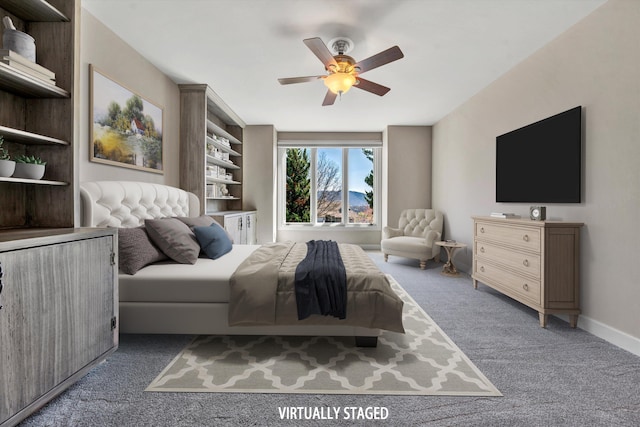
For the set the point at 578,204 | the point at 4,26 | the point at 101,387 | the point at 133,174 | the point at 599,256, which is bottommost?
the point at 101,387

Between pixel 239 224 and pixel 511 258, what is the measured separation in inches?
146

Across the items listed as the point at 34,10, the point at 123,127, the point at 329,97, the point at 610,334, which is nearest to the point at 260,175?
the point at 329,97

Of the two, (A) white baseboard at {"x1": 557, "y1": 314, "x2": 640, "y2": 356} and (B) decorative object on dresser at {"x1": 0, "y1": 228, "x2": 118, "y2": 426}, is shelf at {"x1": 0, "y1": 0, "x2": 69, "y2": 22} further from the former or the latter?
(A) white baseboard at {"x1": 557, "y1": 314, "x2": 640, "y2": 356}

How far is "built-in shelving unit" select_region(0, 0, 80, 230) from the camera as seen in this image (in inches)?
67.5

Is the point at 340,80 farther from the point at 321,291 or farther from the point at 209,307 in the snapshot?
the point at 209,307

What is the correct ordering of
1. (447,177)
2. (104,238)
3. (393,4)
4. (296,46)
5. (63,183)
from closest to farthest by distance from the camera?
(104,238) < (63,183) < (393,4) < (296,46) < (447,177)

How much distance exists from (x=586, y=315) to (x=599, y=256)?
1.67 ft

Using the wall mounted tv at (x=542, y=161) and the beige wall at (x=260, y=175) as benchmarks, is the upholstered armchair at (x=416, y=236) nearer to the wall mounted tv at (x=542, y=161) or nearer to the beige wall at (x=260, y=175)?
the wall mounted tv at (x=542, y=161)

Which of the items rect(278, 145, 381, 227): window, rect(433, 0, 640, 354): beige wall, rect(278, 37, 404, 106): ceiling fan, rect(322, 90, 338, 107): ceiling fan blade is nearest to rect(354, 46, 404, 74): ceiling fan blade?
rect(278, 37, 404, 106): ceiling fan

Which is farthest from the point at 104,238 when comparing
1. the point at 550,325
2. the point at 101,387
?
the point at 550,325

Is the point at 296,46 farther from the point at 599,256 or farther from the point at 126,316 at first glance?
the point at 599,256

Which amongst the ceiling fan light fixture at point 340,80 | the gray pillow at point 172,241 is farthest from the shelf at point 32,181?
the ceiling fan light fixture at point 340,80

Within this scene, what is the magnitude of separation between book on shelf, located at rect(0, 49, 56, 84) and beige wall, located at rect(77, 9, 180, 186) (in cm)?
46

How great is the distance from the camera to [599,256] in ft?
7.20
